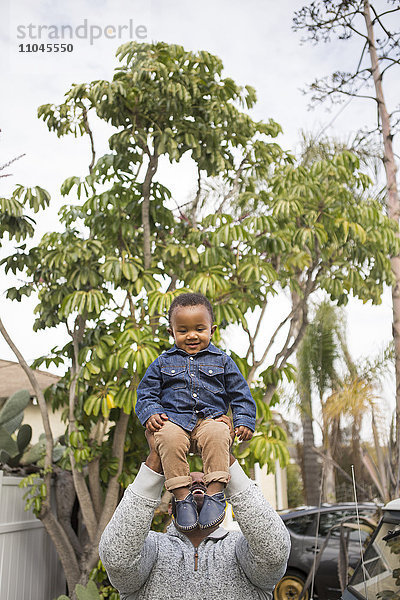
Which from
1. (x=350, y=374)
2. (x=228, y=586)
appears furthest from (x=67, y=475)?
(x=350, y=374)

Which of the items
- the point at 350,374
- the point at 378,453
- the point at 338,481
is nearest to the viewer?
the point at 378,453

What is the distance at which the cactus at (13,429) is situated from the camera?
21.6 ft

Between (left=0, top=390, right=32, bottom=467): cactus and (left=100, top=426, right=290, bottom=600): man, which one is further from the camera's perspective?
(left=0, top=390, right=32, bottom=467): cactus

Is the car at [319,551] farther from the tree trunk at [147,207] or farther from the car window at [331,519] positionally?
the tree trunk at [147,207]

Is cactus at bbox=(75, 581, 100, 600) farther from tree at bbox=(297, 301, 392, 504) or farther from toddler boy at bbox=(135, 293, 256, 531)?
tree at bbox=(297, 301, 392, 504)

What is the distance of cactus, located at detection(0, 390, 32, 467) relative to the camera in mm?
6574

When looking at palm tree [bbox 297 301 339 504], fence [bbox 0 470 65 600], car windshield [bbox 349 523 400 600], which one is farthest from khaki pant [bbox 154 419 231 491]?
palm tree [bbox 297 301 339 504]

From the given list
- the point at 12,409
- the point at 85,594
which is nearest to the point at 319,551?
the point at 85,594

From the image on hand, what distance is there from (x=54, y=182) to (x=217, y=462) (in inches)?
212

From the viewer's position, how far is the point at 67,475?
22.5 feet

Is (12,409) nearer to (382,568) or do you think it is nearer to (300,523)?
(300,523)

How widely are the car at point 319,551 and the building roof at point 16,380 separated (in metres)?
4.54

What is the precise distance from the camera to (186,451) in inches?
68.5

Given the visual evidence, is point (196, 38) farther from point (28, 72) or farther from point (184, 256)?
point (184, 256)
